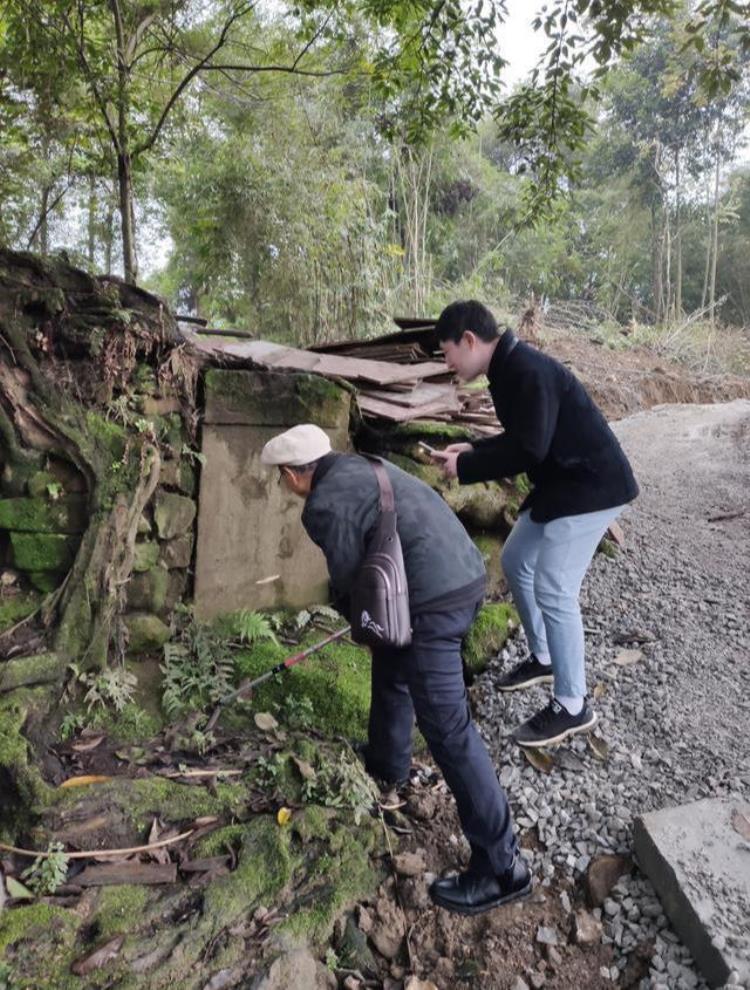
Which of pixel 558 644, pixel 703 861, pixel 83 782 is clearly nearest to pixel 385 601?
pixel 558 644

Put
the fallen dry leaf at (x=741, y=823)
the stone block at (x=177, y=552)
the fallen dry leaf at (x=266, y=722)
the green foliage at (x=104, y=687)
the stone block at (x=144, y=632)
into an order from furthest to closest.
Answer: the stone block at (x=177, y=552) → the stone block at (x=144, y=632) → the fallen dry leaf at (x=266, y=722) → the green foliage at (x=104, y=687) → the fallen dry leaf at (x=741, y=823)

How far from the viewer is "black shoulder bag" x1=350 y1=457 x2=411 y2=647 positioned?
7.36 ft

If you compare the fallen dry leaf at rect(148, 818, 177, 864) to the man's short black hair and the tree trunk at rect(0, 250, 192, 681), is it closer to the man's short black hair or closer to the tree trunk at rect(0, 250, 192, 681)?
the tree trunk at rect(0, 250, 192, 681)

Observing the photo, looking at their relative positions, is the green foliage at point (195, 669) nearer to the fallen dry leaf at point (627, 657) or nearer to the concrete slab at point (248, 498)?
the concrete slab at point (248, 498)

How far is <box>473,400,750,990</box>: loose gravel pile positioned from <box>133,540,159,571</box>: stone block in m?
2.00

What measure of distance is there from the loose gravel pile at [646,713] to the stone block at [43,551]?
2.38 m

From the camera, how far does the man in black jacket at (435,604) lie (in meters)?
2.34

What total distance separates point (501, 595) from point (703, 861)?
2.16 m

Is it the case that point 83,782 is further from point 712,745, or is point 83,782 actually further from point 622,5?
point 622,5

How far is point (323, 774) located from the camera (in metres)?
2.97

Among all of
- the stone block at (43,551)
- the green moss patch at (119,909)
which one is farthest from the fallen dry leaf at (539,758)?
the stone block at (43,551)

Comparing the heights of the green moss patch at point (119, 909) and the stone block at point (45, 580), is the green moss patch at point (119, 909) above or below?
below

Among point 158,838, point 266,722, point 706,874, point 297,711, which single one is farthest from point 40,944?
point 706,874

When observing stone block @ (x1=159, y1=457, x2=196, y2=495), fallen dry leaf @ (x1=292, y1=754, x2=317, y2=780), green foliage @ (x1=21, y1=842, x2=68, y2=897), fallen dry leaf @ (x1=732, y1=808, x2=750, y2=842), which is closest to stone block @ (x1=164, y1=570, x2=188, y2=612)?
stone block @ (x1=159, y1=457, x2=196, y2=495)
